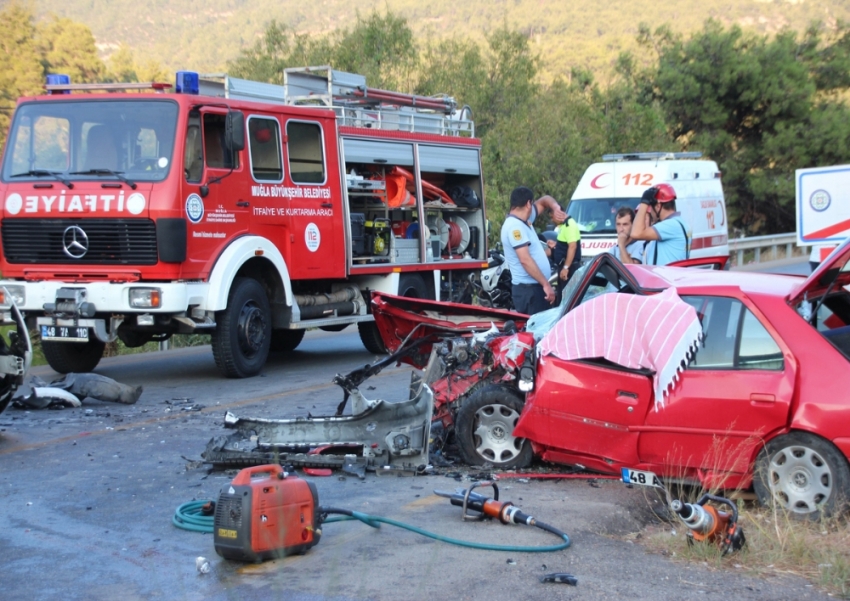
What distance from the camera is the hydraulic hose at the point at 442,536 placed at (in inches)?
195

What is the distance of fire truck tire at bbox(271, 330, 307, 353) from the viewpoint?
13.4 meters

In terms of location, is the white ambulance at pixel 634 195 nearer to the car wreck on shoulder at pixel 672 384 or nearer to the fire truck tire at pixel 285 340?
the fire truck tire at pixel 285 340

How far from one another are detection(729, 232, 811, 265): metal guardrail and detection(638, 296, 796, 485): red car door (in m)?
23.1

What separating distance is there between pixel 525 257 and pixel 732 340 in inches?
138

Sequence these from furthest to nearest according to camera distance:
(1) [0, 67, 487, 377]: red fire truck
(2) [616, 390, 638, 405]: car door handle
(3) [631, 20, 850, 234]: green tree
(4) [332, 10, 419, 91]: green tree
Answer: (3) [631, 20, 850, 234]: green tree, (4) [332, 10, 419, 91]: green tree, (1) [0, 67, 487, 377]: red fire truck, (2) [616, 390, 638, 405]: car door handle

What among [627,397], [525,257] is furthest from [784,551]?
[525,257]

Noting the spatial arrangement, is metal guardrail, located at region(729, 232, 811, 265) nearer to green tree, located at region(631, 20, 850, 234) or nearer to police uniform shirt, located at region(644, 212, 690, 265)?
green tree, located at region(631, 20, 850, 234)

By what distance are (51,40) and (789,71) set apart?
3051cm

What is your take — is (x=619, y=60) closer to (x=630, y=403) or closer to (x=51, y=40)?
(x=51, y=40)

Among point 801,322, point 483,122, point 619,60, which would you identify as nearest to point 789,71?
point 619,60

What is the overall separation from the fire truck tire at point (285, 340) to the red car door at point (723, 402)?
26.7 feet

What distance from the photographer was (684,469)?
5.77 metres

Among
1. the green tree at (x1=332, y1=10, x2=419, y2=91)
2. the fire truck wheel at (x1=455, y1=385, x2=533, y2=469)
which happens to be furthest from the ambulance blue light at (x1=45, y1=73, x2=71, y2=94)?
the green tree at (x1=332, y1=10, x2=419, y2=91)

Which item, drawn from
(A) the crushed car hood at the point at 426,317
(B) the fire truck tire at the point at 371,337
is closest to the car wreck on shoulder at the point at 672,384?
(A) the crushed car hood at the point at 426,317
